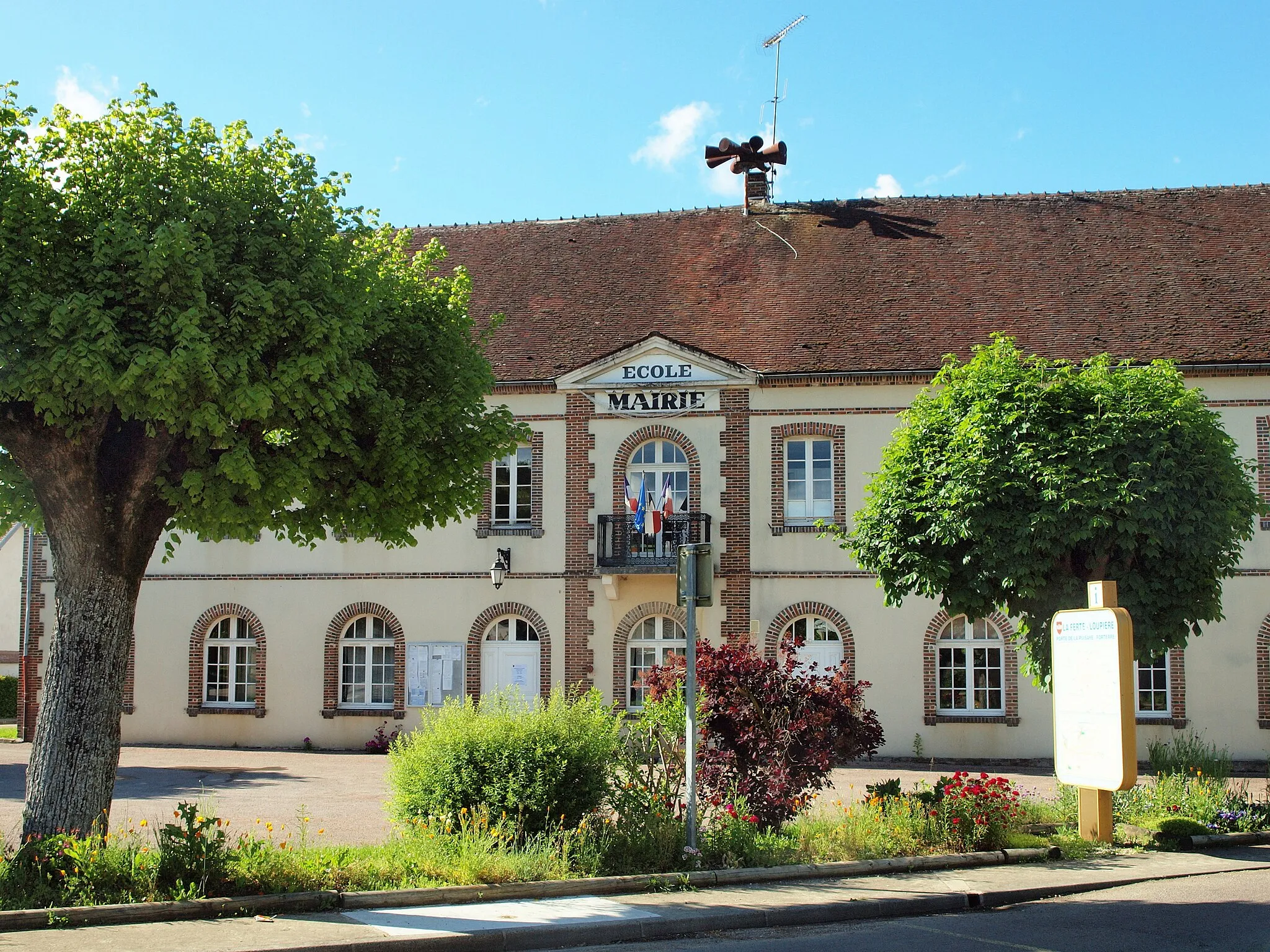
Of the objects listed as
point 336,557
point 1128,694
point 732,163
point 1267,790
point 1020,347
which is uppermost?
point 732,163

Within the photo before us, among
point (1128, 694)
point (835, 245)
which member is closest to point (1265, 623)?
point (835, 245)

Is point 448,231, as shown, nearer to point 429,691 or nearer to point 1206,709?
point 429,691

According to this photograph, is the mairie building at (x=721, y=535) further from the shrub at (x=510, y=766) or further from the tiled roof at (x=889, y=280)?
the shrub at (x=510, y=766)

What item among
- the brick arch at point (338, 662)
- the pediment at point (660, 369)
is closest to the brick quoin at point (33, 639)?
the brick arch at point (338, 662)

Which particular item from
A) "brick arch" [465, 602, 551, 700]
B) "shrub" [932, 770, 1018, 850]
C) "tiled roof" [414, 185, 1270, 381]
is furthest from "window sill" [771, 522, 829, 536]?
"shrub" [932, 770, 1018, 850]

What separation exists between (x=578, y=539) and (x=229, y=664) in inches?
278

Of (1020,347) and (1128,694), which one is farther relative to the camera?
(1020,347)

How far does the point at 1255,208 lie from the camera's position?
78.5 feet

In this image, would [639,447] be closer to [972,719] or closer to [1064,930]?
[972,719]

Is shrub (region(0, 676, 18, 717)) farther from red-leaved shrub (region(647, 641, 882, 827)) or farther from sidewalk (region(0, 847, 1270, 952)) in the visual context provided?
sidewalk (region(0, 847, 1270, 952))

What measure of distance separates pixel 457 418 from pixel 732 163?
17530 mm

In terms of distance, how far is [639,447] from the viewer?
72.0 ft

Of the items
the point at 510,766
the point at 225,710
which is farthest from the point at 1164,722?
the point at 225,710

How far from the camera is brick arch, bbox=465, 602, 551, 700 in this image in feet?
71.4
